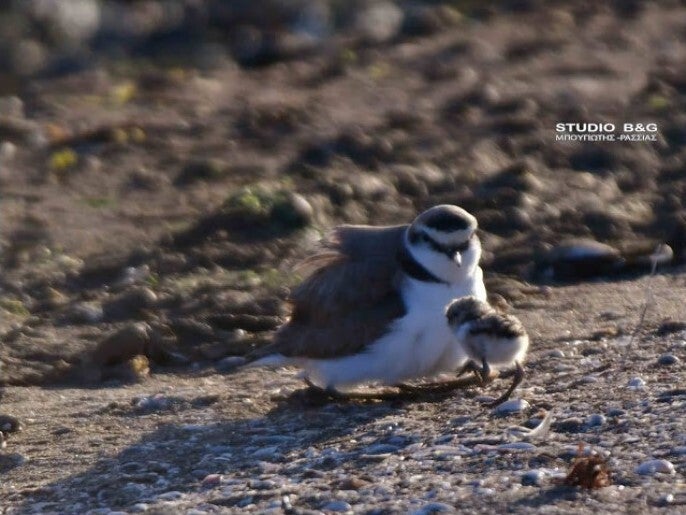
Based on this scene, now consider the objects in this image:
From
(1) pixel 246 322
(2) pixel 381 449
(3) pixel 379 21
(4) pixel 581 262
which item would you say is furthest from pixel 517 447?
(3) pixel 379 21

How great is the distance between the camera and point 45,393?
26.7 ft

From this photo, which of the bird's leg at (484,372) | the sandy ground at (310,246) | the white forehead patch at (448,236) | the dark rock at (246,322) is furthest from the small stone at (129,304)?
the bird's leg at (484,372)

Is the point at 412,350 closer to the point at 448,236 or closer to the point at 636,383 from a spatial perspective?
the point at 448,236

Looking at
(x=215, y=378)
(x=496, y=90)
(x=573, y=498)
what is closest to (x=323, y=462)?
(x=573, y=498)

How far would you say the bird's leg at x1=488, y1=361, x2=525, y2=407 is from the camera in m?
7.09

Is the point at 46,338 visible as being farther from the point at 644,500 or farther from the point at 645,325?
the point at 644,500

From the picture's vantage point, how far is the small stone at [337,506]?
5906mm

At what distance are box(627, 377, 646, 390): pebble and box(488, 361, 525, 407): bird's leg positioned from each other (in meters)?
0.48

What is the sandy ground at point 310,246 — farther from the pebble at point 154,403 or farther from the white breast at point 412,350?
the white breast at point 412,350

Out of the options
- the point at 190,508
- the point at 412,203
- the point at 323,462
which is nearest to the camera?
the point at 190,508

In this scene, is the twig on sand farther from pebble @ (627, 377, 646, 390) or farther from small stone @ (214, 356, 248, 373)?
small stone @ (214, 356, 248, 373)

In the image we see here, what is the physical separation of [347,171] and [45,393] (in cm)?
370

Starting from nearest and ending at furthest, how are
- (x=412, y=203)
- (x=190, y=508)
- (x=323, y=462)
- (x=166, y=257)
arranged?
(x=190, y=508) → (x=323, y=462) → (x=166, y=257) → (x=412, y=203)

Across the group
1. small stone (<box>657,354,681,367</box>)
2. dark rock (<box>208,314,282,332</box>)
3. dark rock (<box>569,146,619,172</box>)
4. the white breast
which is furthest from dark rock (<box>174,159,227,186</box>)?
small stone (<box>657,354,681,367</box>)
